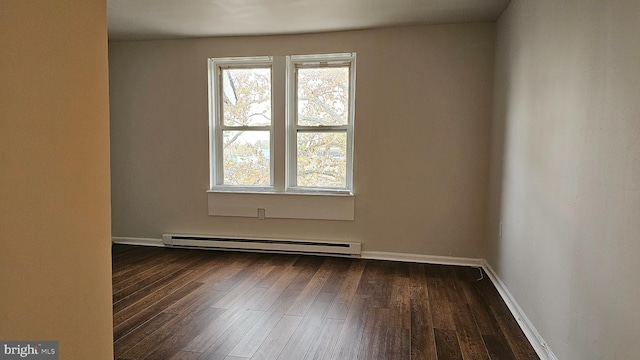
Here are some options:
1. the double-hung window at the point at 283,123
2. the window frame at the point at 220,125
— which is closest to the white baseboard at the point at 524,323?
the double-hung window at the point at 283,123

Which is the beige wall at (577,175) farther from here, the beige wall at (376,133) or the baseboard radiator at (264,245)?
the baseboard radiator at (264,245)

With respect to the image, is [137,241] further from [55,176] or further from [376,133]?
[55,176]

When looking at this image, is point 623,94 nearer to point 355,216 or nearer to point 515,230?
point 515,230

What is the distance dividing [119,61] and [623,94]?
15.8ft

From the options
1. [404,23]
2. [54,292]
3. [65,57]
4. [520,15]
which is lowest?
[54,292]

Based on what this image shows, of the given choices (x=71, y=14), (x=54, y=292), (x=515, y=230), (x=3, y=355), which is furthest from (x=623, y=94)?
(x=3, y=355)

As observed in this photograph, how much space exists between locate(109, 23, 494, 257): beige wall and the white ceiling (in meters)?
0.21

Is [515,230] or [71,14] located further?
[515,230]

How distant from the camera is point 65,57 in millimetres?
941

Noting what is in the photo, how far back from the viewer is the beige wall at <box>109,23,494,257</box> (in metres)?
3.80

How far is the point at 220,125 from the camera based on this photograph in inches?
175

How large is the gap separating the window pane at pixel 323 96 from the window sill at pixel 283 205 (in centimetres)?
82

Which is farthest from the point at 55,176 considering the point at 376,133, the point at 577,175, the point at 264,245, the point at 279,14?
the point at 264,245

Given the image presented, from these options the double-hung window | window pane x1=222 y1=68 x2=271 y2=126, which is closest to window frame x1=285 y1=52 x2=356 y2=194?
the double-hung window
